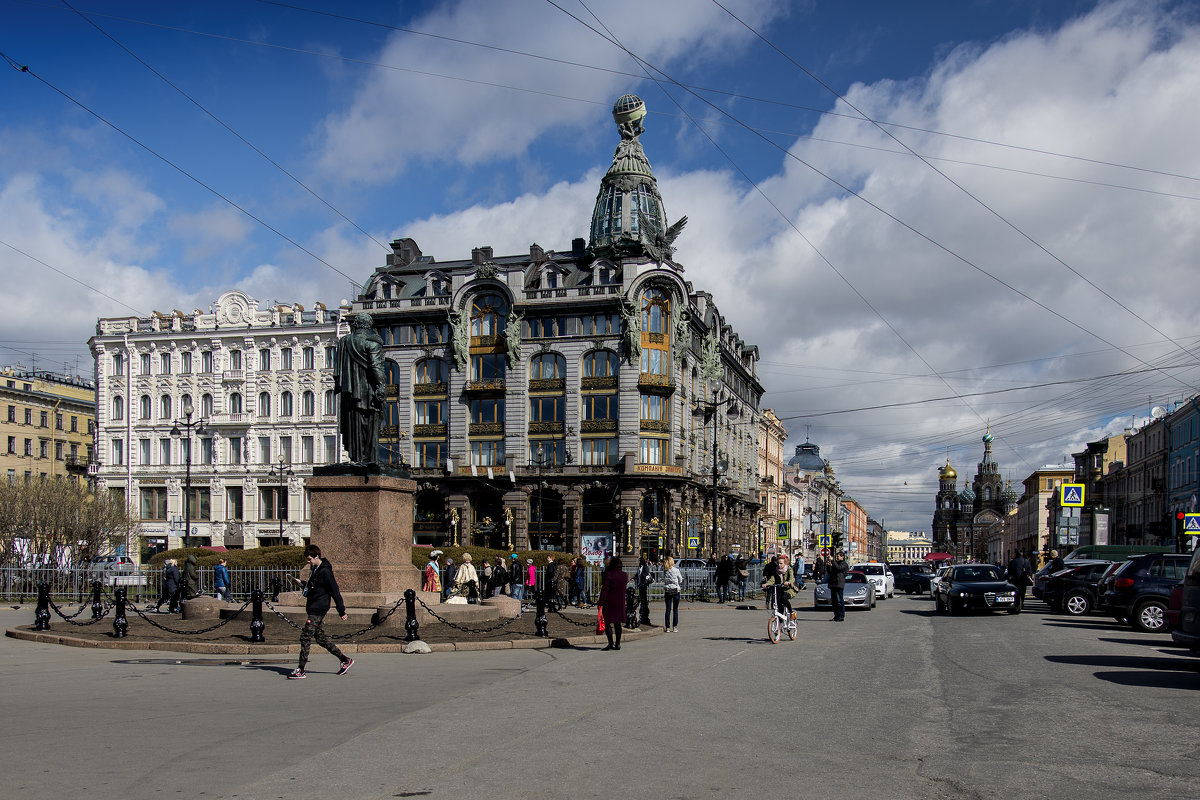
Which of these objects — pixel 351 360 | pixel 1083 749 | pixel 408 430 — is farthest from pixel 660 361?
pixel 1083 749

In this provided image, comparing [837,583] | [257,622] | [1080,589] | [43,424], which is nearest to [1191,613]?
[837,583]

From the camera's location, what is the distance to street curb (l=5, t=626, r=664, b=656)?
16.9 metres

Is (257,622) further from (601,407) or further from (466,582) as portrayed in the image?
(601,407)

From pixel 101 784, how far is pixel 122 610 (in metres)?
12.6

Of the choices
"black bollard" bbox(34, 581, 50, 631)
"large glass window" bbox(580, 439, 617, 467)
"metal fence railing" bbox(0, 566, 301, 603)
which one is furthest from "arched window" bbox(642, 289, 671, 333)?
"black bollard" bbox(34, 581, 50, 631)

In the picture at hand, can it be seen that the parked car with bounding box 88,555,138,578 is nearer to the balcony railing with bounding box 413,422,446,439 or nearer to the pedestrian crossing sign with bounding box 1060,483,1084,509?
the balcony railing with bounding box 413,422,446,439

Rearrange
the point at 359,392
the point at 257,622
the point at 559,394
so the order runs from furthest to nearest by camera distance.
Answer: the point at 559,394 → the point at 359,392 → the point at 257,622

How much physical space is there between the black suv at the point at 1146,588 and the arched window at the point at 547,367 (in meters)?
41.9

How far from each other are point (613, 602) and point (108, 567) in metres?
29.2

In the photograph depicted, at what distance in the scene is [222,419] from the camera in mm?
67438

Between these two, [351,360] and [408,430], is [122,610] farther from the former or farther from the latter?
[408,430]

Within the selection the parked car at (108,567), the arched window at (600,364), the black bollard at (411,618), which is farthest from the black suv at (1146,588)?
the arched window at (600,364)

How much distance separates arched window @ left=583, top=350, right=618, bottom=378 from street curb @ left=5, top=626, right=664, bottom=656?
41055mm

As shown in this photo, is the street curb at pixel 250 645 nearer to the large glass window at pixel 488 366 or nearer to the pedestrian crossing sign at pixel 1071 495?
the pedestrian crossing sign at pixel 1071 495
